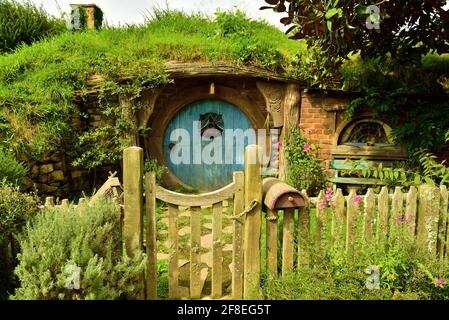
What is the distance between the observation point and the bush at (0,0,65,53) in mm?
8500

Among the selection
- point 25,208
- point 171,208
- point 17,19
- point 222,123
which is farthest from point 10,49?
point 171,208

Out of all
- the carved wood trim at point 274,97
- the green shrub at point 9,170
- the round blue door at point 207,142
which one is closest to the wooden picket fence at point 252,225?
the green shrub at point 9,170

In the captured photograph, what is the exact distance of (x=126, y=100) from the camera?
653 cm

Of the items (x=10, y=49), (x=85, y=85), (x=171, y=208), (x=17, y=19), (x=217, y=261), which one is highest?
(x=17, y=19)

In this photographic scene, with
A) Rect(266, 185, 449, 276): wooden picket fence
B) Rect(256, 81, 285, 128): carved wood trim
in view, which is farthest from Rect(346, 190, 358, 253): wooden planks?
Rect(256, 81, 285, 128): carved wood trim

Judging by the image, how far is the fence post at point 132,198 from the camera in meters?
2.77

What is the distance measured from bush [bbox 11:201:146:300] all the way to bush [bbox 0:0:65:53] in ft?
23.5

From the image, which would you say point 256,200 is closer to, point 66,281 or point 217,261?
point 217,261

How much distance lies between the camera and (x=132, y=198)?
2814 millimetres

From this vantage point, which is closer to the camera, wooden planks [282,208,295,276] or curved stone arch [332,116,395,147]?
wooden planks [282,208,295,276]

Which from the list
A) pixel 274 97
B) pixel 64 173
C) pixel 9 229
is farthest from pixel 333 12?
pixel 64 173

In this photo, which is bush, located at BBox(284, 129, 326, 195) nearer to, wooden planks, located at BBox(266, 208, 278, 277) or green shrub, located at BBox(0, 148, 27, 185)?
wooden planks, located at BBox(266, 208, 278, 277)

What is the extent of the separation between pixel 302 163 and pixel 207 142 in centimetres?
193
